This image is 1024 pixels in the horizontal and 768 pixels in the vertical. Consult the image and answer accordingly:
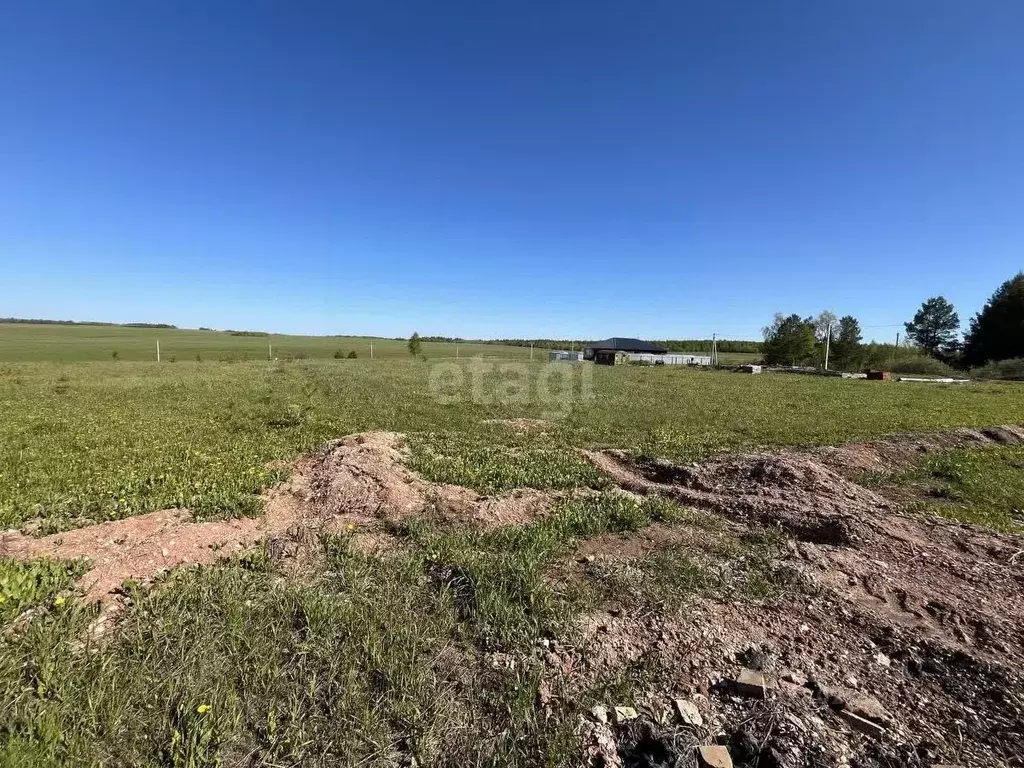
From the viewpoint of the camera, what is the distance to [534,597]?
12.0 ft

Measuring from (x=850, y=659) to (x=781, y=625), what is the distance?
0.46 m

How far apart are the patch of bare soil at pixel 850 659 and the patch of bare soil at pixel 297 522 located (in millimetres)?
2667

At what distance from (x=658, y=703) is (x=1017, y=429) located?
17338 mm

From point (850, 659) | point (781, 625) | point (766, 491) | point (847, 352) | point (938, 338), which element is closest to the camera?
point (850, 659)

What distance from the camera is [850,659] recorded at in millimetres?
3170

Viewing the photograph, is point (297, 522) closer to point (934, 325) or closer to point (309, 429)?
point (309, 429)

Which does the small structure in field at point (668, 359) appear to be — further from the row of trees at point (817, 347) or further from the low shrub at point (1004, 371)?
the low shrub at point (1004, 371)

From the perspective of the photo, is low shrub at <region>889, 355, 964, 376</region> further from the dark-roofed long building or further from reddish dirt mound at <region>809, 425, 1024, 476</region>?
reddish dirt mound at <region>809, 425, 1024, 476</region>

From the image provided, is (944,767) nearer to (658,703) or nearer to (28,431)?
(658,703)

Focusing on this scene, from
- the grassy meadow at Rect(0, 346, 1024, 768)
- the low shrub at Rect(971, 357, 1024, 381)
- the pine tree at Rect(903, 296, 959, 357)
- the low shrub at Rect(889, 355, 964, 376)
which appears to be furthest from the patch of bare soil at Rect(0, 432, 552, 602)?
the pine tree at Rect(903, 296, 959, 357)

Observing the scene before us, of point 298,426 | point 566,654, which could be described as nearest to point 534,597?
point 566,654

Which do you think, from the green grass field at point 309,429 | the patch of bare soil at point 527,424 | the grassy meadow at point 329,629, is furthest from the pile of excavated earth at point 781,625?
the patch of bare soil at point 527,424

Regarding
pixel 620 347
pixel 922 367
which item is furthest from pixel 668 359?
pixel 922 367

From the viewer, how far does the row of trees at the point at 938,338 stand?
5309 centimetres
